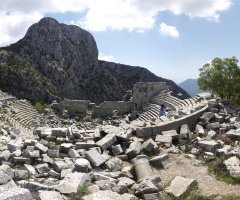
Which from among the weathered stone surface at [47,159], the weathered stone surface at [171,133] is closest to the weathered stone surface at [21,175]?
the weathered stone surface at [47,159]

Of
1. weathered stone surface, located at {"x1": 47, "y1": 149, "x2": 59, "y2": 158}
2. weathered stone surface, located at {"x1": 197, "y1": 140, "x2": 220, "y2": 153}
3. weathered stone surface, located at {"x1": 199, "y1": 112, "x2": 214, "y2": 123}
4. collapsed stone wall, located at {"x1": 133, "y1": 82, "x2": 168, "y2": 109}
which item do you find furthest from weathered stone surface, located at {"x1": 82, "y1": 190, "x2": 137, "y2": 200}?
collapsed stone wall, located at {"x1": 133, "y1": 82, "x2": 168, "y2": 109}

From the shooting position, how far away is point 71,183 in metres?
6.78

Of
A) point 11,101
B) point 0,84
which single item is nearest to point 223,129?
point 11,101

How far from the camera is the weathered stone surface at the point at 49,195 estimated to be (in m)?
5.71

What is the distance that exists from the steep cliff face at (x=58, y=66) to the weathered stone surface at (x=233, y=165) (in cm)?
6190

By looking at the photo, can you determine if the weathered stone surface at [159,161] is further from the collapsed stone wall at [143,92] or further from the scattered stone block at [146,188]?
the collapsed stone wall at [143,92]

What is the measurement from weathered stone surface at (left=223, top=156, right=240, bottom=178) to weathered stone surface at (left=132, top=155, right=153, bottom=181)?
2.65 metres

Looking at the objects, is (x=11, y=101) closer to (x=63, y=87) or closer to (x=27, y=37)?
(x=63, y=87)

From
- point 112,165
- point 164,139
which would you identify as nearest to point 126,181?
point 112,165

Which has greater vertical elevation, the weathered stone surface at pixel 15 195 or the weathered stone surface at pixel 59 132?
the weathered stone surface at pixel 59 132

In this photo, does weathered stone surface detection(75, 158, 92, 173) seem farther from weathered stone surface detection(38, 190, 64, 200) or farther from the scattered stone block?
weathered stone surface detection(38, 190, 64, 200)

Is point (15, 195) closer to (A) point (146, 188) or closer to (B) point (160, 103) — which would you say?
(A) point (146, 188)

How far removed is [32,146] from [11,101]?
27121mm

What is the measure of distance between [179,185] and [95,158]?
3326mm
